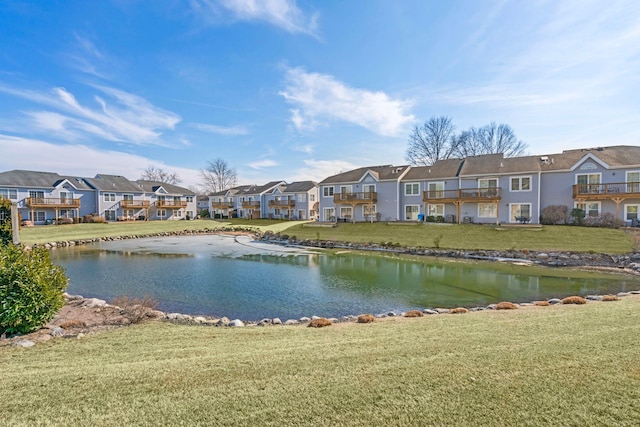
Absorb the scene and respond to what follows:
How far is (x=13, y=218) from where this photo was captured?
1058cm

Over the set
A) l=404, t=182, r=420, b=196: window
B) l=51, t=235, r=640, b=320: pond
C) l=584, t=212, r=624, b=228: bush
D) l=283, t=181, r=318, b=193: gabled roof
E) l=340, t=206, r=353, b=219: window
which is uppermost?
l=283, t=181, r=318, b=193: gabled roof

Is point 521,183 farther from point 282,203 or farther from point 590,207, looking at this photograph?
point 282,203

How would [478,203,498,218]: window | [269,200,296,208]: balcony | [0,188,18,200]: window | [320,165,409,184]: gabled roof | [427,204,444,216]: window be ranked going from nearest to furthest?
1. [478,203,498,218]: window
2. [427,204,444,216]: window
3. [320,165,409,184]: gabled roof
4. [0,188,18,200]: window
5. [269,200,296,208]: balcony

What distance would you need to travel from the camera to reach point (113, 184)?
46.8 meters

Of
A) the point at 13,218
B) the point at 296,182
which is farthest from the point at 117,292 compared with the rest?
the point at 296,182

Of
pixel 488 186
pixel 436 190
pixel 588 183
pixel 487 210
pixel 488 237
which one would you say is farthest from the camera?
pixel 436 190

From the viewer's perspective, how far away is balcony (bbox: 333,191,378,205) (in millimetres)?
35100

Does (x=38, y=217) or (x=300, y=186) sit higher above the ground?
(x=300, y=186)

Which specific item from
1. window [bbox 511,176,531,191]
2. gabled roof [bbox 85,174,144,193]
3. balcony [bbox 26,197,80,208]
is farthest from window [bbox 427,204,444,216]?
balcony [bbox 26,197,80,208]

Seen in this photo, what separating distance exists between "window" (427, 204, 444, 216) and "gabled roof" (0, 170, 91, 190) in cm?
4586

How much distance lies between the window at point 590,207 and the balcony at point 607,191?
0.81 m

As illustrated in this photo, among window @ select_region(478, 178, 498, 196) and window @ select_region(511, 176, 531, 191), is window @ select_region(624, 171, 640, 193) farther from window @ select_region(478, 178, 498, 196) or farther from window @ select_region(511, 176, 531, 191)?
window @ select_region(478, 178, 498, 196)

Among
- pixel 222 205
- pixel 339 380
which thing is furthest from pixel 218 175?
pixel 339 380

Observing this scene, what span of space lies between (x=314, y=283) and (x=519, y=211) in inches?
920
